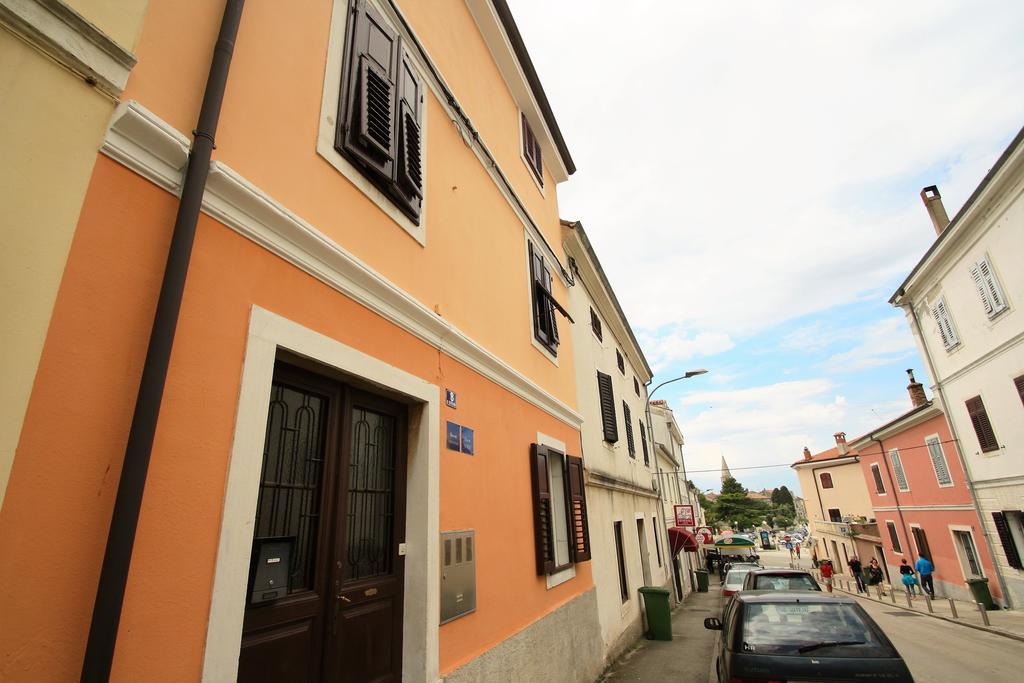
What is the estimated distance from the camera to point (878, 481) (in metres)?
25.1

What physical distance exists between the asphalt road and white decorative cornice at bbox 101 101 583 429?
31.2 feet

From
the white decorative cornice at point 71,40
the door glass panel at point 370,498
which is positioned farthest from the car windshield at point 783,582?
the white decorative cornice at point 71,40

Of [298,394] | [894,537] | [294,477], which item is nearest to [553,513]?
[294,477]

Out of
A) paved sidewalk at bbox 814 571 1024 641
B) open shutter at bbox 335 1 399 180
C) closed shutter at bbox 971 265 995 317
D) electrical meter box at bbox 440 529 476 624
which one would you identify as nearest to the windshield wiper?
electrical meter box at bbox 440 529 476 624

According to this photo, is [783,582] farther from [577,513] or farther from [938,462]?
[938,462]

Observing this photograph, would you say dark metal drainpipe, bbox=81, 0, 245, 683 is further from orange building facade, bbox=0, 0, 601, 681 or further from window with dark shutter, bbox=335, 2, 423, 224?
window with dark shutter, bbox=335, 2, 423, 224

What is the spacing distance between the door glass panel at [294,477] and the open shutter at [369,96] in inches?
79.4

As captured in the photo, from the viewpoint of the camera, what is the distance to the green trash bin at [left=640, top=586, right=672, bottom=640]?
1099cm

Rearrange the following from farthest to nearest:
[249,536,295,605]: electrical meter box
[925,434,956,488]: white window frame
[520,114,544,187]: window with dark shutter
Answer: [925,434,956,488]: white window frame < [520,114,544,187]: window with dark shutter < [249,536,295,605]: electrical meter box

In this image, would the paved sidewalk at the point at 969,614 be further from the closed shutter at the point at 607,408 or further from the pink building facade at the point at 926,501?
the closed shutter at the point at 607,408

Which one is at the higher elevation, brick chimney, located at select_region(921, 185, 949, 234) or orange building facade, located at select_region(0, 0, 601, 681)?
brick chimney, located at select_region(921, 185, 949, 234)

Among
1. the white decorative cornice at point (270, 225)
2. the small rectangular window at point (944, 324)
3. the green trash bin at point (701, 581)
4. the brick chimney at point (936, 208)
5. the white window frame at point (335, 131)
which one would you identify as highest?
the brick chimney at point (936, 208)

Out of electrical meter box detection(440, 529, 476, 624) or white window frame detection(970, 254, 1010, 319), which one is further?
white window frame detection(970, 254, 1010, 319)

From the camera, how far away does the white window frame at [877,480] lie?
24.4m
